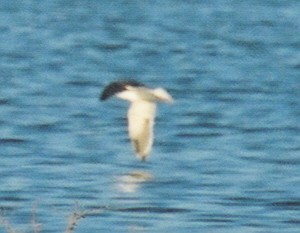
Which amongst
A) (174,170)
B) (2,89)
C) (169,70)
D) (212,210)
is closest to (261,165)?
(174,170)

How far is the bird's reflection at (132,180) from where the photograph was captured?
13.3m

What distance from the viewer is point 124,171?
14.1m

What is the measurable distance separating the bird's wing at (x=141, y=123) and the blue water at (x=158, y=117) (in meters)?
0.43

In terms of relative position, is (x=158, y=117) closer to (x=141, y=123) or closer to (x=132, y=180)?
(x=132, y=180)

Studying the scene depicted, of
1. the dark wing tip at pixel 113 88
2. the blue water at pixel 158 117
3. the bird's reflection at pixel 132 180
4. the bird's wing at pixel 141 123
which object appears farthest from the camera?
the bird's reflection at pixel 132 180

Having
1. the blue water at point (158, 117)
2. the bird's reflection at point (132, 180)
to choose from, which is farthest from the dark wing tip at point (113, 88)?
the bird's reflection at point (132, 180)

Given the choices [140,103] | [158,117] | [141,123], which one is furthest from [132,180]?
[158,117]

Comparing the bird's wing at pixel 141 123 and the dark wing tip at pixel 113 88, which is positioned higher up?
the dark wing tip at pixel 113 88

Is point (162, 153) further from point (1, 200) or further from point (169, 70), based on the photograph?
point (169, 70)

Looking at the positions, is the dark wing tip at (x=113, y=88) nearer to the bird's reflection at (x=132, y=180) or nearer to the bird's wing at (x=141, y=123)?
the bird's wing at (x=141, y=123)

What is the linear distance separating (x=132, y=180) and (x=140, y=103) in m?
2.57

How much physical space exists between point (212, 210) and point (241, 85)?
915 cm

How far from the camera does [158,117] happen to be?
1838 centimetres

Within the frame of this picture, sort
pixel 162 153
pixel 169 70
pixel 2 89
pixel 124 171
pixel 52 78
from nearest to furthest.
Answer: pixel 124 171
pixel 162 153
pixel 2 89
pixel 52 78
pixel 169 70
